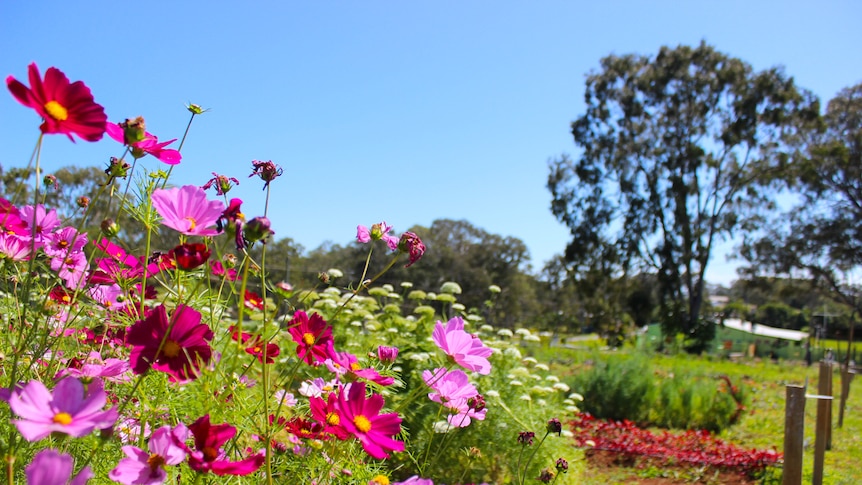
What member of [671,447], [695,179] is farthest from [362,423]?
[695,179]

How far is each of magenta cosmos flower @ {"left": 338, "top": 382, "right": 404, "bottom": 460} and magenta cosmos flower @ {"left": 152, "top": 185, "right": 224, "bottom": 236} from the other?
0.80 feet

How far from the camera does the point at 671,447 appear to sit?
15.3 ft

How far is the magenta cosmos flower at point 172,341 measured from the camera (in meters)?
0.64

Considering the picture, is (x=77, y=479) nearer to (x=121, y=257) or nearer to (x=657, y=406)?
(x=121, y=257)

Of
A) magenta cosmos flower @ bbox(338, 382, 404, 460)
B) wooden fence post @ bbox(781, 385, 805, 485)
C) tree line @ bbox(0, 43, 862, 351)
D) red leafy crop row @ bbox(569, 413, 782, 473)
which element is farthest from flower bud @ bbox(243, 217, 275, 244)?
tree line @ bbox(0, 43, 862, 351)

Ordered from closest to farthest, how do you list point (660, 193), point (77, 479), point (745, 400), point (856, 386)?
point (77, 479) < point (745, 400) < point (856, 386) < point (660, 193)

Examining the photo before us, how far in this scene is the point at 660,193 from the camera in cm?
1827

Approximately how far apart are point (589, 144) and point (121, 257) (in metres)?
19.1

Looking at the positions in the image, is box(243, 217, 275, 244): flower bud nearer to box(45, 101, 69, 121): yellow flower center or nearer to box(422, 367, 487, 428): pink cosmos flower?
box(45, 101, 69, 121): yellow flower center

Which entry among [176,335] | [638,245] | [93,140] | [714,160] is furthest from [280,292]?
[714,160]

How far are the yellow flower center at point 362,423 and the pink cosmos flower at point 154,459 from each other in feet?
0.62

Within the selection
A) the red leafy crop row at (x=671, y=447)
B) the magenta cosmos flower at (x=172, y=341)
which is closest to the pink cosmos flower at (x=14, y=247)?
the magenta cosmos flower at (x=172, y=341)

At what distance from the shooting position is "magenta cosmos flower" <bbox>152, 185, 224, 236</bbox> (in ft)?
2.11

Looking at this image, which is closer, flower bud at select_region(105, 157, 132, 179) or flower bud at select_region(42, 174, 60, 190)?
flower bud at select_region(105, 157, 132, 179)
